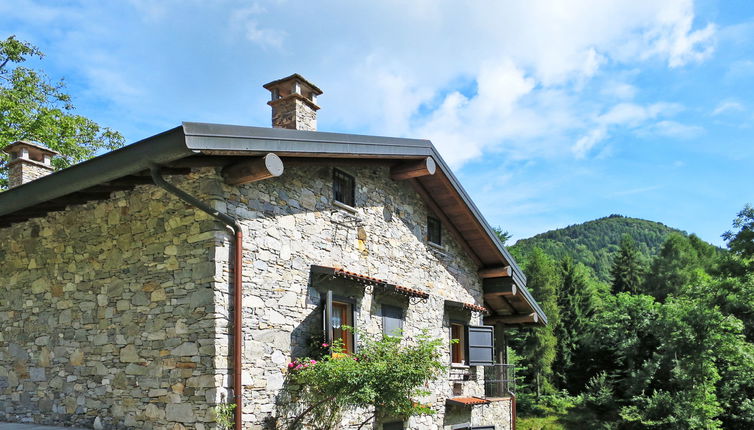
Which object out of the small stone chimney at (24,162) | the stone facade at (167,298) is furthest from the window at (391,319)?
the small stone chimney at (24,162)

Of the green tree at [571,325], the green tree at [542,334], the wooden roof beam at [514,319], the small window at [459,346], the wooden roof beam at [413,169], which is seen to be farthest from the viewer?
the green tree at [571,325]

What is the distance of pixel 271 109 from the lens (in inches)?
426

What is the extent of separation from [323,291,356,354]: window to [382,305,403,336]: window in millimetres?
1114

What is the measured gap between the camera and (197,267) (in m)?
7.92

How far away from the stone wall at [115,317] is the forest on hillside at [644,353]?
17.5 m

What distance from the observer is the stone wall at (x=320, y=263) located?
327 inches

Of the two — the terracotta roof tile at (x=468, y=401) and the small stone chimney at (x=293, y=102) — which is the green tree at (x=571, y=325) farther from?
the small stone chimney at (x=293, y=102)

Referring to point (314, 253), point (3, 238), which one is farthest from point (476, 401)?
point (3, 238)

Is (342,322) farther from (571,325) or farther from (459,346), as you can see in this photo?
(571,325)

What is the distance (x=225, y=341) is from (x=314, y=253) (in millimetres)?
2343

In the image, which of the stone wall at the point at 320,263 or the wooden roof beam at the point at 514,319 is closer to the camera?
the stone wall at the point at 320,263

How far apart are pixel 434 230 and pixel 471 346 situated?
9.16ft

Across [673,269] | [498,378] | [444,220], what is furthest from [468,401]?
[673,269]

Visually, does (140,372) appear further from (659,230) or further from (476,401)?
(659,230)
